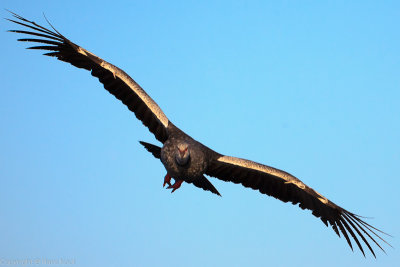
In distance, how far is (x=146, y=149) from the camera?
12461 millimetres

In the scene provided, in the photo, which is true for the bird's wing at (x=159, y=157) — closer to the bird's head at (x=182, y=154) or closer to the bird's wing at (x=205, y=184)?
the bird's wing at (x=205, y=184)

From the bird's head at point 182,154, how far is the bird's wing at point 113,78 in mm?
802

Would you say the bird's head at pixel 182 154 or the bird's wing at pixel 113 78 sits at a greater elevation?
the bird's wing at pixel 113 78

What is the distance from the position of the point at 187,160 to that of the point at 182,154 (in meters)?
0.20

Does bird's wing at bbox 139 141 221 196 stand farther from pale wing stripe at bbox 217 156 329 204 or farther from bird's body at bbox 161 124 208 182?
pale wing stripe at bbox 217 156 329 204

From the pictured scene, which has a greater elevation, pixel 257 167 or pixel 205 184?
pixel 257 167

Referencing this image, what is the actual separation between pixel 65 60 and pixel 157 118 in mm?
2362

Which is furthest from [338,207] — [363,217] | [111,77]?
[111,77]

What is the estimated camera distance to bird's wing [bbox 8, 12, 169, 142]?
12.0 metres

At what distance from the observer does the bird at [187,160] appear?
11.7 m

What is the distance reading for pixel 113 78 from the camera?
12.3 m

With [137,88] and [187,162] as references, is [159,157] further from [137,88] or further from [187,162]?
[137,88]

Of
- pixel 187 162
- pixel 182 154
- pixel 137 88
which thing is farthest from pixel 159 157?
pixel 137 88

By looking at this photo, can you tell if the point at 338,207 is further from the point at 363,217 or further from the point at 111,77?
the point at 111,77
